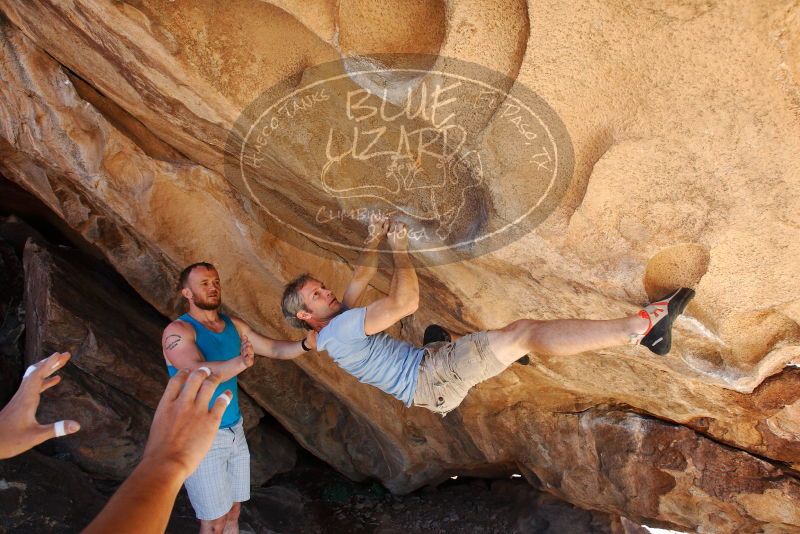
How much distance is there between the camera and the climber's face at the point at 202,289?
112 inches

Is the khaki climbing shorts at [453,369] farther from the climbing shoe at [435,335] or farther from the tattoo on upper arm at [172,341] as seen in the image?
the tattoo on upper arm at [172,341]

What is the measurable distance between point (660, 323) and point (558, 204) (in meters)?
0.56

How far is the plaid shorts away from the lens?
2.74 m

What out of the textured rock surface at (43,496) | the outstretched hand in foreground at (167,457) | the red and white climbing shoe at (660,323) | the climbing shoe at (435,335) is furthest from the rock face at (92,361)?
the red and white climbing shoe at (660,323)

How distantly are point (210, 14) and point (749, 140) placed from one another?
1975 mm

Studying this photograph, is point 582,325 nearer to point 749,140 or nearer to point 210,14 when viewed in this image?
point 749,140

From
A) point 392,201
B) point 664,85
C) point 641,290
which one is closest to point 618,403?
point 641,290

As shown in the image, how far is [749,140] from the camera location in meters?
1.97

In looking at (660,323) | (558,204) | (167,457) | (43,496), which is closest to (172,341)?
(167,457)

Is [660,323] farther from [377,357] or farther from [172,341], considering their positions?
[172,341]

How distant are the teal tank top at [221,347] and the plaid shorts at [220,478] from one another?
7cm

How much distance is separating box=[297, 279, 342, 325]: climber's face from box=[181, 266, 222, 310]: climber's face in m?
0.41

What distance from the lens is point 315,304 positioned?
9.11 feet

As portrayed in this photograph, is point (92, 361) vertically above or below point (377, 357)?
above
